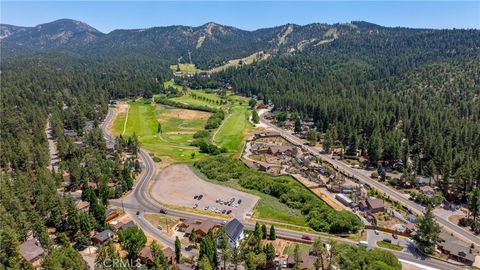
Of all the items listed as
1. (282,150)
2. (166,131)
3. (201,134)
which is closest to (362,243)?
(282,150)

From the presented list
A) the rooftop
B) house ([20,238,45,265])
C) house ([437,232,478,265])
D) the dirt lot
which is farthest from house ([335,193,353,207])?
house ([20,238,45,265])

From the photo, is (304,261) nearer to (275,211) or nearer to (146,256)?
(275,211)

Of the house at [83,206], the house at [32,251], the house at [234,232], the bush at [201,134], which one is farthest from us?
the bush at [201,134]

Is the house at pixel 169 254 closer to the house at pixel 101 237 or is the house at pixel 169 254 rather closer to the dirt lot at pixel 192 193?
the house at pixel 101 237

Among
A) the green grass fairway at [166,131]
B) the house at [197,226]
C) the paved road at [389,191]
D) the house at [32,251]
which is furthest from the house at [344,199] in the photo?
the house at [32,251]

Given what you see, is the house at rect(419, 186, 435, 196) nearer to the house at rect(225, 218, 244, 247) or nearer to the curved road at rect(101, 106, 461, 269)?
the curved road at rect(101, 106, 461, 269)

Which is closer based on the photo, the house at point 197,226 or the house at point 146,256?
the house at point 146,256
